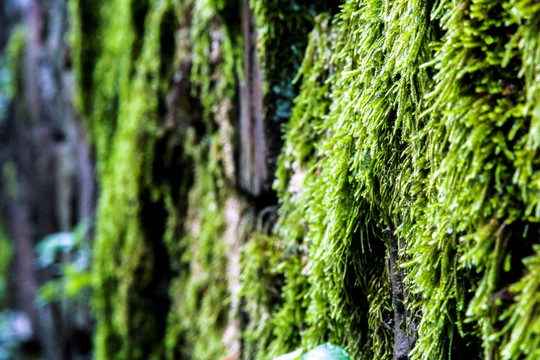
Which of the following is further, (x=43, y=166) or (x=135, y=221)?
(x=43, y=166)

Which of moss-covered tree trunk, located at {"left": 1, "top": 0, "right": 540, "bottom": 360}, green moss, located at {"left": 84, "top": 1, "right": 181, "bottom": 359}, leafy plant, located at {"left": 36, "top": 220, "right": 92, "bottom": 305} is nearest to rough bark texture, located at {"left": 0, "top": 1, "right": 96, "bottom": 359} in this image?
leafy plant, located at {"left": 36, "top": 220, "right": 92, "bottom": 305}

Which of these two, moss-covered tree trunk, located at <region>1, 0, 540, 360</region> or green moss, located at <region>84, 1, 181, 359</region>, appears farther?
green moss, located at <region>84, 1, 181, 359</region>

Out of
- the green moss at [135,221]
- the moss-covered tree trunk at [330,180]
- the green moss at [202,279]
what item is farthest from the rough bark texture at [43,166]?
the green moss at [202,279]

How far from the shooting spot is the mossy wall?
1.86 feet

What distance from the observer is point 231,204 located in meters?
1.55

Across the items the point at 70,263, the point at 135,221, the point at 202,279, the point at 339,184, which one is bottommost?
the point at 70,263

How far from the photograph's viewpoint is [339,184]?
2.66 ft

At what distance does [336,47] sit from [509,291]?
1.93ft

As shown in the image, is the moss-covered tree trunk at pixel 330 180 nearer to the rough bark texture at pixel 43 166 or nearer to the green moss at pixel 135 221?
the green moss at pixel 135 221

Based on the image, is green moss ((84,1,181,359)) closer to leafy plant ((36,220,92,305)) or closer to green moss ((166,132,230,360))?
green moss ((166,132,230,360))

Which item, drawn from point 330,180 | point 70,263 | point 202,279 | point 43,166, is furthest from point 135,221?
point 43,166

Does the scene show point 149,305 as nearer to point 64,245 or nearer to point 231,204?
point 231,204

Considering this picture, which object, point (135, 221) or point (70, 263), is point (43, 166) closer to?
point (70, 263)

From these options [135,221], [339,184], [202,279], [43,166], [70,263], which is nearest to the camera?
[339,184]
